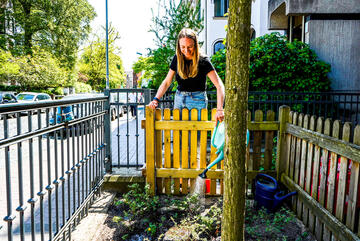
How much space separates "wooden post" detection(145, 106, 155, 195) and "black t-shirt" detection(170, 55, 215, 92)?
553mm

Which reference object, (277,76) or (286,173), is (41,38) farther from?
(286,173)

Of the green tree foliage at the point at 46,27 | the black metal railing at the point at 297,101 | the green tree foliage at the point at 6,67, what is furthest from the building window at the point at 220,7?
the green tree foliage at the point at 46,27

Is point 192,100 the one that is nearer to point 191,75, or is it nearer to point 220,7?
point 191,75

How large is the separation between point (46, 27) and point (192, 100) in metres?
34.2

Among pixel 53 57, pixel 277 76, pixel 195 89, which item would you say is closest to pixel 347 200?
pixel 195 89

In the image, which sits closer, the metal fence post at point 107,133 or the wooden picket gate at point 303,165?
the wooden picket gate at point 303,165

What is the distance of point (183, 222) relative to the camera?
3.06 metres

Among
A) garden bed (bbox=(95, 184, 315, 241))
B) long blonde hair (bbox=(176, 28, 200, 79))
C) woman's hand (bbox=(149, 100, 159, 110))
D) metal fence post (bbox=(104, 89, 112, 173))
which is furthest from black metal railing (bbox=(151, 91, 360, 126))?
garden bed (bbox=(95, 184, 315, 241))

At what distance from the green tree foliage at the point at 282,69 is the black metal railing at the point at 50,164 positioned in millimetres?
4983

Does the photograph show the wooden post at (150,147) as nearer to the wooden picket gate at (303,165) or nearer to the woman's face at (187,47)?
the wooden picket gate at (303,165)

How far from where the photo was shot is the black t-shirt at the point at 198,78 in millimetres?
3639

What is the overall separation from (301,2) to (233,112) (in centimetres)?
886

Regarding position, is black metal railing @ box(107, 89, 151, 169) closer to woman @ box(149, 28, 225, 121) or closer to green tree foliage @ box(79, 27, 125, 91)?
woman @ box(149, 28, 225, 121)

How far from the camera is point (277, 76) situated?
26.2 ft
